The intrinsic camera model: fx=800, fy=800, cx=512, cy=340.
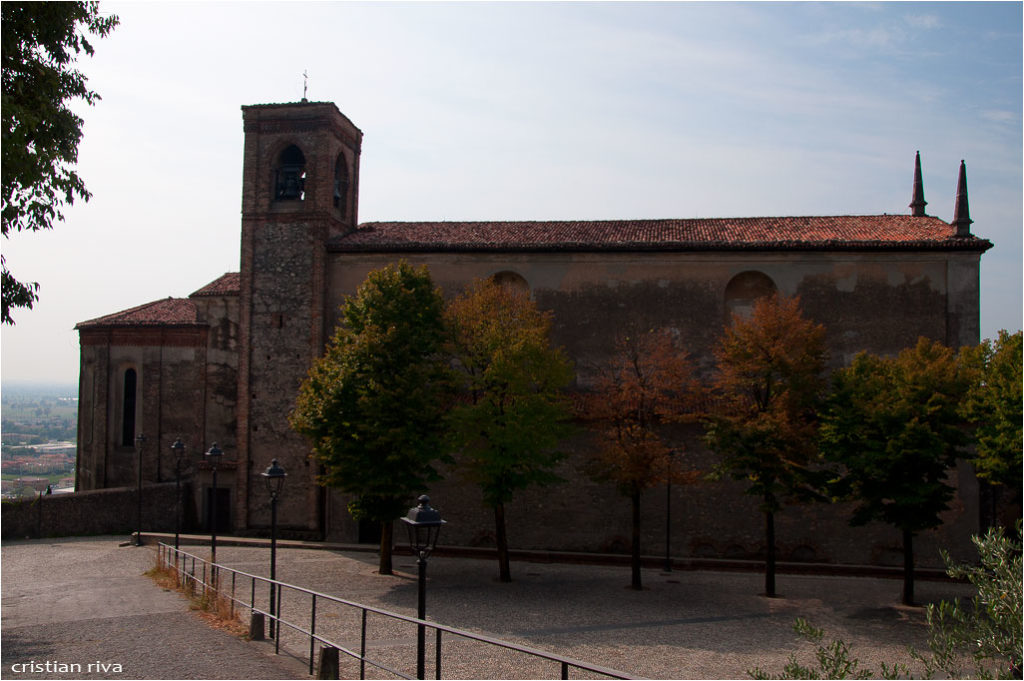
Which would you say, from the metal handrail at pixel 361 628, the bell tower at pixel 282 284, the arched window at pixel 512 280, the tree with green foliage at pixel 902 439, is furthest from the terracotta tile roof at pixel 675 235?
the metal handrail at pixel 361 628

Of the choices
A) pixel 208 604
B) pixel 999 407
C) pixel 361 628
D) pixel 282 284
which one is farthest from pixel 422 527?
pixel 282 284

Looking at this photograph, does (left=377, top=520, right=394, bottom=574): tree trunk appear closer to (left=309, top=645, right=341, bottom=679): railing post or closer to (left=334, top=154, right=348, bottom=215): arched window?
(left=309, top=645, right=341, bottom=679): railing post

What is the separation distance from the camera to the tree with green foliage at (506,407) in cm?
2277

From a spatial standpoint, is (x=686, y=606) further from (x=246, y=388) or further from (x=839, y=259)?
(x=246, y=388)

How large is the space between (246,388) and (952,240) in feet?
83.9

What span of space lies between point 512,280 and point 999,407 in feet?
53.1

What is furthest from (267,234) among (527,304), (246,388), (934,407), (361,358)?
(934,407)

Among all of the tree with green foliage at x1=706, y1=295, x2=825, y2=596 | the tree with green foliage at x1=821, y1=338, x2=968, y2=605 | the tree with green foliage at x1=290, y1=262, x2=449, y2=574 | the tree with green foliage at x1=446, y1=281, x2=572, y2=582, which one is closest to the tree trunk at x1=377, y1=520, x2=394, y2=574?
the tree with green foliage at x1=290, y1=262, x2=449, y2=574

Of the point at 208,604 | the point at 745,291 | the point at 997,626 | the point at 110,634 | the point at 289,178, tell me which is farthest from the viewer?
the point at 289,178

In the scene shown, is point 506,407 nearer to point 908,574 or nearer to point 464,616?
point 464,616

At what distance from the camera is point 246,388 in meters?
29.8

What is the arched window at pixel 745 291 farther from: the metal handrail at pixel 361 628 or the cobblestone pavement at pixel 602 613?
the metal handrail at pixel 361 628

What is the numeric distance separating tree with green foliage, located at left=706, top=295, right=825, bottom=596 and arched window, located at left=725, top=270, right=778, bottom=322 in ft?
17.5

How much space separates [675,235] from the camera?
29.6 metres
